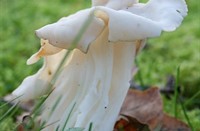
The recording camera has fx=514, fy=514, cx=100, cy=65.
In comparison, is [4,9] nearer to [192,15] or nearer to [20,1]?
[20,1]

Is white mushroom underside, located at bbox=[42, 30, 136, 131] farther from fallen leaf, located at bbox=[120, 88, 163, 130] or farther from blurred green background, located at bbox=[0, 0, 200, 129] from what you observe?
blurred green background, located at bbox=[0, 0, 200, 129]

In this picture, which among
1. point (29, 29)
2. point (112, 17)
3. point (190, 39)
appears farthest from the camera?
point (29, 29)

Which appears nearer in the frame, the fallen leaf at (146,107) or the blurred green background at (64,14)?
the fallen leaf at (146,107)

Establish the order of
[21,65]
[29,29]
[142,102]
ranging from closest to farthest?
[142,102]
[21,65]
[29,29]

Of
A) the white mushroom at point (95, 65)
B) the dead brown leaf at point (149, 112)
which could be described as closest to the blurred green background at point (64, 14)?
the dead brown leaf at point (149, 112)

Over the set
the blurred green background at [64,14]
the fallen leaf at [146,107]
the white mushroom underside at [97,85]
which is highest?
the white mushroom underside at [97,85]

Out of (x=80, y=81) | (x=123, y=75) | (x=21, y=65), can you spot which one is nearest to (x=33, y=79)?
(x=80, y=81)

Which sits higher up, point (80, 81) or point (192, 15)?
point (80, 81)

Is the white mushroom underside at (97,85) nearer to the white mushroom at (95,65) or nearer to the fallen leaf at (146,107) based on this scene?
the white mushroom at (95,65)
